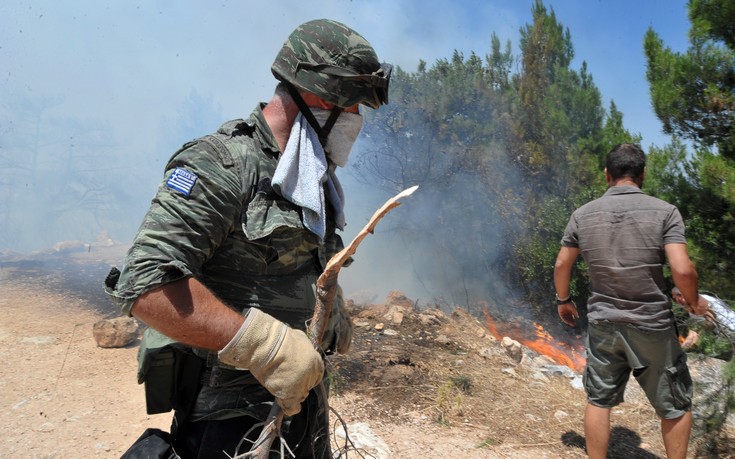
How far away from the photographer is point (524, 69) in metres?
11.8

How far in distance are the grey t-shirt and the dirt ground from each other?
133 cm

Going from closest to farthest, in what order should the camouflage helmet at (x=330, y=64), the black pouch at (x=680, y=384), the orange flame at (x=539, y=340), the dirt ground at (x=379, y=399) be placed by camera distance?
1. the camouflage helmet at (x=330, y=64)
2. the black pouch at (x=680, y=384)
3. the dirt ground at (x=379, y=399)
4. the orange flame at (x=539, y=340)

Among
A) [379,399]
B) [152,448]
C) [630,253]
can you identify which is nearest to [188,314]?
[152,448]

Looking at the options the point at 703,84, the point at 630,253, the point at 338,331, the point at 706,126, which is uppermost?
the point at 703,84

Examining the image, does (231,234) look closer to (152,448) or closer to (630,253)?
(152,448)

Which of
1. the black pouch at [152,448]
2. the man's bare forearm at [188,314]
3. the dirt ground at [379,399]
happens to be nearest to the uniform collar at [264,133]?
the man's bare forearm at [188,314]

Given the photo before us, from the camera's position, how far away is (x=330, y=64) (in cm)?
149

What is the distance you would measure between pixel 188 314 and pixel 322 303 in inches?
14.5

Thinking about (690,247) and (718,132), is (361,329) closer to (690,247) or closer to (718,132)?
(690,247)

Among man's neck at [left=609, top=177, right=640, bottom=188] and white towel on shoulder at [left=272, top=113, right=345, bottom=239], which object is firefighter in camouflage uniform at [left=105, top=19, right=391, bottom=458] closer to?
white towel on shoulder at [left=272, top=113, right=345, bottom=239]

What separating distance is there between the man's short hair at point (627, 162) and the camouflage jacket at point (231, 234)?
2.16 meters

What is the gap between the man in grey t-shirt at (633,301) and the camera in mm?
2650

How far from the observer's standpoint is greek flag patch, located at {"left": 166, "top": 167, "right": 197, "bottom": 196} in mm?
→ 1191

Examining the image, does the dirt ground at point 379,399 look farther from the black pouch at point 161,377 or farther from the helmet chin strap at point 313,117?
the helmet chin strap at point 313,117
